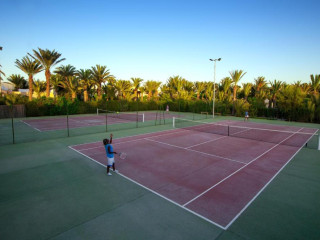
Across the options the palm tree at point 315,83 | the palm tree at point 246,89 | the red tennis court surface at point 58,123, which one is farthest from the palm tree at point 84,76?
the palm tree at point 315,83

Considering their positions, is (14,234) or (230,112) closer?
(14,234)

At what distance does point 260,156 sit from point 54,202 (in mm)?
10394

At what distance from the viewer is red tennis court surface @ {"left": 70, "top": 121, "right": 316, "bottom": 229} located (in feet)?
21.4

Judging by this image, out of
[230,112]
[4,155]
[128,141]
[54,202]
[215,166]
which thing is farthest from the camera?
[230,112]

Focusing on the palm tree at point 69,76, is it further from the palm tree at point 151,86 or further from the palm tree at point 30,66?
the palm tree at point 151,86

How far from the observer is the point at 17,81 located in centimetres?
5531

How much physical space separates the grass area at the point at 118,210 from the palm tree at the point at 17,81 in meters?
56.4

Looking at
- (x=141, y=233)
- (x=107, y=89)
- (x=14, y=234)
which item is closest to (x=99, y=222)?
(x=141, y=233)

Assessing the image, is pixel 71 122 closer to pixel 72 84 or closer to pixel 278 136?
pixel 72 84

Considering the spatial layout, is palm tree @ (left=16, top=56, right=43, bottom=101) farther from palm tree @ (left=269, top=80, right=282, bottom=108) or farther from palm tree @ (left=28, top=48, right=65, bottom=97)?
palm tree @ (left=269, top=80, right=282, bottom=108)

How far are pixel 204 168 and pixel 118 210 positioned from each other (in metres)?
4.89

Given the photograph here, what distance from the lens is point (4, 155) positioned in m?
11.4

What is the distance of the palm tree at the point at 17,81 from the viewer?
54.2 m

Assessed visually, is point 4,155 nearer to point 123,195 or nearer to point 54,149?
point 54,149
